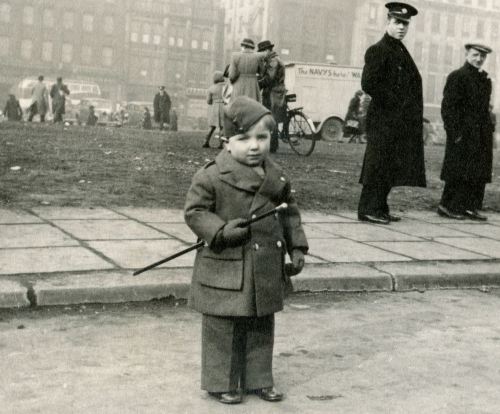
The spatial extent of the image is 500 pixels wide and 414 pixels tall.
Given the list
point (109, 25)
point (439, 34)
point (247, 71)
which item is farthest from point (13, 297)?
point (439, 34)

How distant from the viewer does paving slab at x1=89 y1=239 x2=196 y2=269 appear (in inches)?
196

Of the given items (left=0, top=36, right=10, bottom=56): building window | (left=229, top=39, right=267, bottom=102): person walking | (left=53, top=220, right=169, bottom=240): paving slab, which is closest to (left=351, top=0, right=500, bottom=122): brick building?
(left=0, top=36, right=10, bottom=56): building window

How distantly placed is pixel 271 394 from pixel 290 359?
0.55 m

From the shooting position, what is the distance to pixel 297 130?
48.3 feet

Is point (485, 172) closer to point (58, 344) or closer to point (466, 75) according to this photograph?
point (466, 75)

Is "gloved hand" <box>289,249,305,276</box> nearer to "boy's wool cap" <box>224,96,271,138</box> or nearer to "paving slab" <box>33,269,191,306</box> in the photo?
"boy's wool cap" <box>224,96,271,138</box>

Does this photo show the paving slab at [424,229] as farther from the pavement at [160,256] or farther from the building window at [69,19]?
the building window at [69,19]

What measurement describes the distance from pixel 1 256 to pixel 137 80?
237 ft

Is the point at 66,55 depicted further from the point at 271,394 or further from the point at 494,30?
the point at 271,394

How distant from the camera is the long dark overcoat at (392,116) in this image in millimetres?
7145

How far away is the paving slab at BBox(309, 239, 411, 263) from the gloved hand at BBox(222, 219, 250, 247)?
259cm

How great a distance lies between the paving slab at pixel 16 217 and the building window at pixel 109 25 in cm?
7144

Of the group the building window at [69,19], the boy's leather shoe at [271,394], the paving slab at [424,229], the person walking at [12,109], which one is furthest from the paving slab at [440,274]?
the building window at [69,19]

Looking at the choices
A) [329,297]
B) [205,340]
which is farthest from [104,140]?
[205,340]
